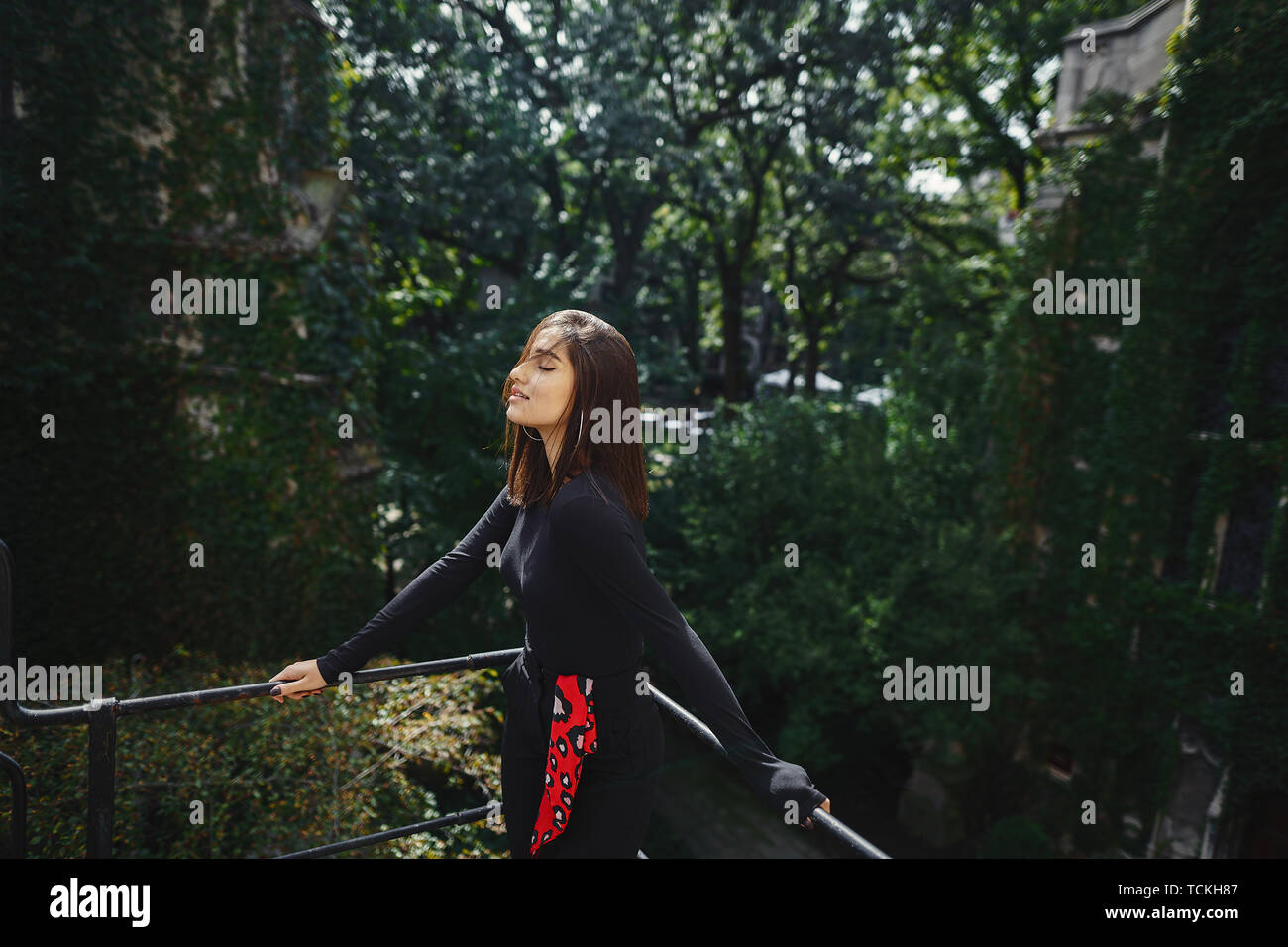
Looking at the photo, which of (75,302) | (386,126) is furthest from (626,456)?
(386,126)

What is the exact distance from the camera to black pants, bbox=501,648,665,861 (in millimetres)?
2064

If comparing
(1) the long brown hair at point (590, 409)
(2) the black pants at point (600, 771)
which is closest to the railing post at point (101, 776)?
(2) the black pants at point (600, 771)

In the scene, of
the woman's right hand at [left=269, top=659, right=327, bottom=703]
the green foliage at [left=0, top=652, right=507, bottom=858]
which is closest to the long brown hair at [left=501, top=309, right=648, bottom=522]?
the woman's right hand at [left=269, top=659, right=327, bottom=703]

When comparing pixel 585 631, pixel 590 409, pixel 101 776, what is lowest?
pixel 101 776

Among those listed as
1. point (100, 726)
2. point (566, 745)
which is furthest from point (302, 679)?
point (566, 745)

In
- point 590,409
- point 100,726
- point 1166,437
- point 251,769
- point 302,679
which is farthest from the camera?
point 1166,437

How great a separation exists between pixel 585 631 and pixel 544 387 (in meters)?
0.64

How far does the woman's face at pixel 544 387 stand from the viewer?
2145 millimetres

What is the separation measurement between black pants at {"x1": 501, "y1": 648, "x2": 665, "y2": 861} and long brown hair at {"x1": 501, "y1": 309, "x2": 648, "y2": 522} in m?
0.47

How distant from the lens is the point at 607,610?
2.06 meters

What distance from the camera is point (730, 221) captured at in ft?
64.5

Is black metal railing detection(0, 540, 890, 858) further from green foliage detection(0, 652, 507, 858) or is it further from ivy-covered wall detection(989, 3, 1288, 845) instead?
ivy-covered wall detection(989, 3, 1288, 845)

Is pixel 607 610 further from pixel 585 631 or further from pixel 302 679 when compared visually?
pixel 302 679
